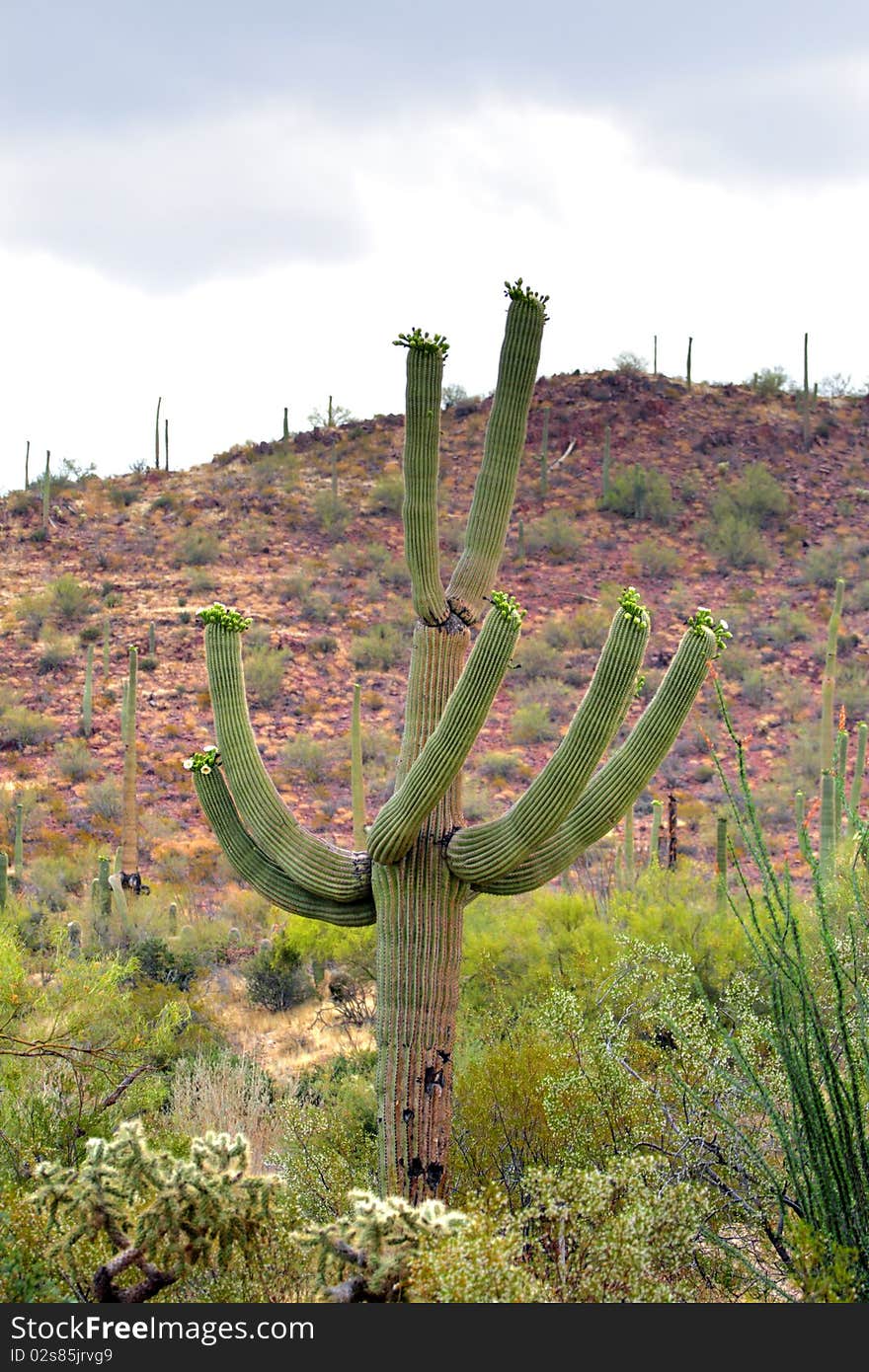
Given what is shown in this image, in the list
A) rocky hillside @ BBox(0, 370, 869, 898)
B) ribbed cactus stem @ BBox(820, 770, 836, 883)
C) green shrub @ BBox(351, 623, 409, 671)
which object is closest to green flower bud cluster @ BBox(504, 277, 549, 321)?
ribbed cactus stem @ BBox(820, 770, 836, 883)

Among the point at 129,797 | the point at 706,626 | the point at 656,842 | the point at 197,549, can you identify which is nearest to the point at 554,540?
the point at 197,549

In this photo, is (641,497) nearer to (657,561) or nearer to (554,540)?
(657,561)

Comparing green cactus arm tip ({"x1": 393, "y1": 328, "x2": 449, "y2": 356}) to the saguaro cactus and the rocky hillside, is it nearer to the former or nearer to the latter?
the saguaro cactus

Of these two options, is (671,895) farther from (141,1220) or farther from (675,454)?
(675,454)

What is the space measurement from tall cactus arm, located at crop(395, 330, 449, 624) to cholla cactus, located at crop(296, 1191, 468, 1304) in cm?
326

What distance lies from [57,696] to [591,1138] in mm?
22488

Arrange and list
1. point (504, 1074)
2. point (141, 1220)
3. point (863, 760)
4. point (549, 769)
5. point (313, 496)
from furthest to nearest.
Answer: point (313, 496)
point (863, 760)
point (504, 1074)
point (549, 769)
point (141, 1220)

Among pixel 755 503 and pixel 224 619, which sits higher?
pixel 755 503

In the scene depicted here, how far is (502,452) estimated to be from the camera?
7.38 m

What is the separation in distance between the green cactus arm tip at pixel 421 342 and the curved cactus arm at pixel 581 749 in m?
1.91

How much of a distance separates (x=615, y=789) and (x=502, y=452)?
209 cm

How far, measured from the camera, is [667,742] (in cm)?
646

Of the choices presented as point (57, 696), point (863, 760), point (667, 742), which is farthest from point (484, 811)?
point (667, 742)

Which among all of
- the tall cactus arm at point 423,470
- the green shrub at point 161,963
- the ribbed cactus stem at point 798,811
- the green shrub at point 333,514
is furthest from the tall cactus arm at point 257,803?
the green shrub at point 333,514
